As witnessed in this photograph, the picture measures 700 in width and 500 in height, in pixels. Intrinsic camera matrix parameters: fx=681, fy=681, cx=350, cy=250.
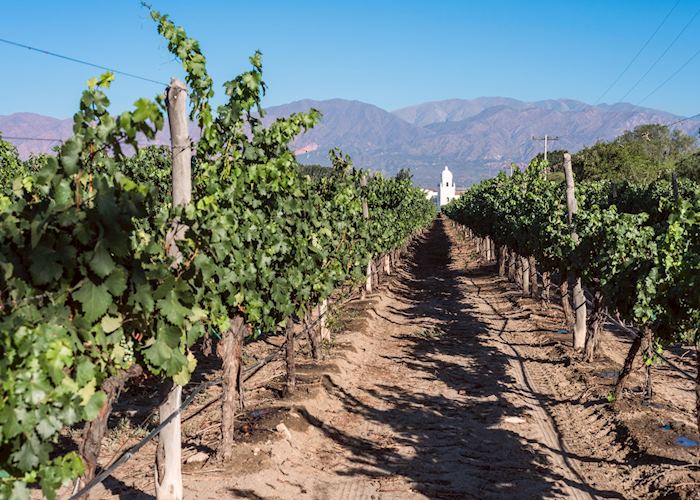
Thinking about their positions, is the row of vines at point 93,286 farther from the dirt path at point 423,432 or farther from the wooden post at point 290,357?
the wooden post at point 290,357

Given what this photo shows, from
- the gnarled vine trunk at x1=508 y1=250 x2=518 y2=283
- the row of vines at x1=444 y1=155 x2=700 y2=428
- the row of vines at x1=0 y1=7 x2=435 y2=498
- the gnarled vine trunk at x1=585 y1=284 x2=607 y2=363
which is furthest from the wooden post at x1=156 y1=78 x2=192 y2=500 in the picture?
the gnarled vine trunk at x1=508 y1=250 x2=518 y2=283

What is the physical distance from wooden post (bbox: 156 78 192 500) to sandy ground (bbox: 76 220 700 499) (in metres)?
0.65

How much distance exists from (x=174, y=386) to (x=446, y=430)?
18.7 feet

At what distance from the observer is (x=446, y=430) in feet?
37.3

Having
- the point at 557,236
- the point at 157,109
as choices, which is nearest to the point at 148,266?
the point at 157,109

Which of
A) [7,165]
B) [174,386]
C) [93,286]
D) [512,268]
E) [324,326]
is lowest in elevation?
[324,326]

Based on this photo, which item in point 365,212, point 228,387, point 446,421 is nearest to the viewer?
point 228,387

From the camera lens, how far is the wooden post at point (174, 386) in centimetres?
698

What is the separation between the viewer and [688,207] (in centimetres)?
956

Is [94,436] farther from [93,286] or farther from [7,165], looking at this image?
[7,165]

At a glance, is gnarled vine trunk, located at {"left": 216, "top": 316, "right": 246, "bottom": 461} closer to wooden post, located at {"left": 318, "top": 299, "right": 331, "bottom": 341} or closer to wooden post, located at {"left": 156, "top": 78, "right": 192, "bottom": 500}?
wooden post, located at {"left": 156, "top": 78, "right": 192, "bottom": 500}

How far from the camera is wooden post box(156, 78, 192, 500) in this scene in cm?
698

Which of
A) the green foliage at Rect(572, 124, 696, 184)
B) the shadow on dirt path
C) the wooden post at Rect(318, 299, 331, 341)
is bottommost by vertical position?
the shadow on dirt path

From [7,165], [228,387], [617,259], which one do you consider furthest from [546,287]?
[7,165]
